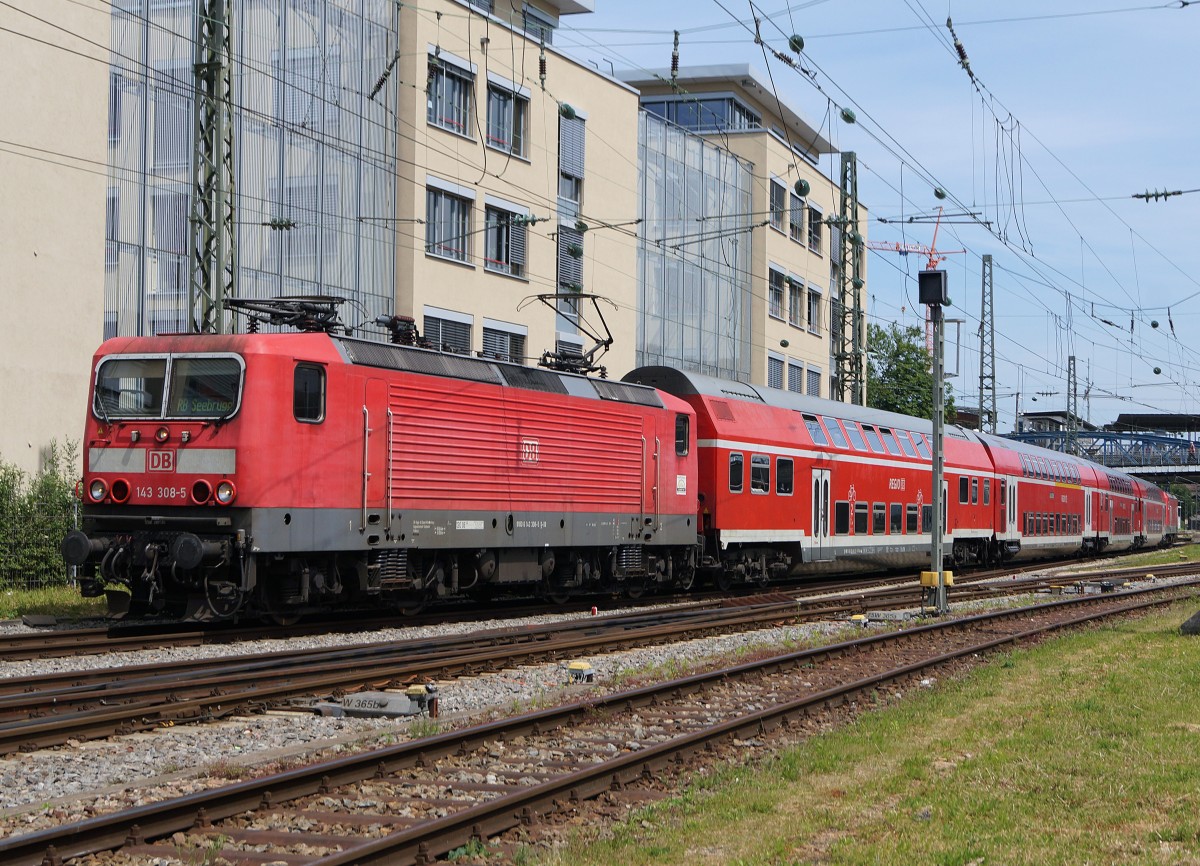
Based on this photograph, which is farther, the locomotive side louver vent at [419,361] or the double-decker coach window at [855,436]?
the double-decker coach window at [855,436]

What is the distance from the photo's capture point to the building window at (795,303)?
56.1 m

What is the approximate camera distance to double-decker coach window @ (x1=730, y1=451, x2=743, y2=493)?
2622 cm

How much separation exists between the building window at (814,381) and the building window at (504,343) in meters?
24.3

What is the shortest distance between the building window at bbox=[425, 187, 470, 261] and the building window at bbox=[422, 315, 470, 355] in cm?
173

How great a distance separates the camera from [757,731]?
11.5 metres

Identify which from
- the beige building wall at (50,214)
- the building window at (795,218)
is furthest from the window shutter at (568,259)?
the building window at (795,218)

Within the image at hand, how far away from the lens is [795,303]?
5712 cm

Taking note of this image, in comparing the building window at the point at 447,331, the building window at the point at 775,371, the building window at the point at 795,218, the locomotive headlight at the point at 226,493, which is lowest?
the locomotive headlight at the point at 226,493

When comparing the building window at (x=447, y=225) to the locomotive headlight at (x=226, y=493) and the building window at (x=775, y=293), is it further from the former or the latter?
the building window at (x=775, y=293)

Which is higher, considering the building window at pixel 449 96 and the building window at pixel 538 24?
the building window at pixel 538 24

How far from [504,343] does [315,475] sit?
2028 centimetres

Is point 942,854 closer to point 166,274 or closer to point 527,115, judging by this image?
point 166,274

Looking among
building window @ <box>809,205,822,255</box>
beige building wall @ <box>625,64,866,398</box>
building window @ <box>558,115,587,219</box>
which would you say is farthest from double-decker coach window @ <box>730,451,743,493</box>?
building window @ <box>809,205,822,255</box>

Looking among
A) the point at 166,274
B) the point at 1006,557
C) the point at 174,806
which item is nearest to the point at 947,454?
the point at 1006,557
